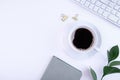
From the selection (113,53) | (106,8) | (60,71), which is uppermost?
(106,8)

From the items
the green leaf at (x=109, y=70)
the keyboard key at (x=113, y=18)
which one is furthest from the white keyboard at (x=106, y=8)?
the green leaf at (x=109, y=70)

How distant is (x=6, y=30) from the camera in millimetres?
794

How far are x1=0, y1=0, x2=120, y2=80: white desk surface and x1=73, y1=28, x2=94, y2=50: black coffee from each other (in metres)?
0.04

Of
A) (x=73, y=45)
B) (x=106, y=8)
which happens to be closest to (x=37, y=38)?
(x=73, y=45)

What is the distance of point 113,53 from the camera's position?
761 millimetres

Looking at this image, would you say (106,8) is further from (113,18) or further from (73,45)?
(73,45)

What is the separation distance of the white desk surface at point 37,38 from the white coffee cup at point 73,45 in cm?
2

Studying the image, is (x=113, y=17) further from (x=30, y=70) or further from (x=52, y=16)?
(x=30, y=70)

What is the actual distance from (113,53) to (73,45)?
12cm

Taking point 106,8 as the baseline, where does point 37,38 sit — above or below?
below

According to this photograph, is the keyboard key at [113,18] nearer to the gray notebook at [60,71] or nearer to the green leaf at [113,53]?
the green leaf at [113,53]

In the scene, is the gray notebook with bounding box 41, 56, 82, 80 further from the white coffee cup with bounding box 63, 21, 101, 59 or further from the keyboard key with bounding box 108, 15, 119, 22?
the keyboard key with bounding box 108, 15, 119, 22

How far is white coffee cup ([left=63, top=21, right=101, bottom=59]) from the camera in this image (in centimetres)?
77

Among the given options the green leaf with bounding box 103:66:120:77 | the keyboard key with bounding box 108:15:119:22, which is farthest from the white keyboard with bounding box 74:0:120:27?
the green leaf with bounding box 103:66:120:77
